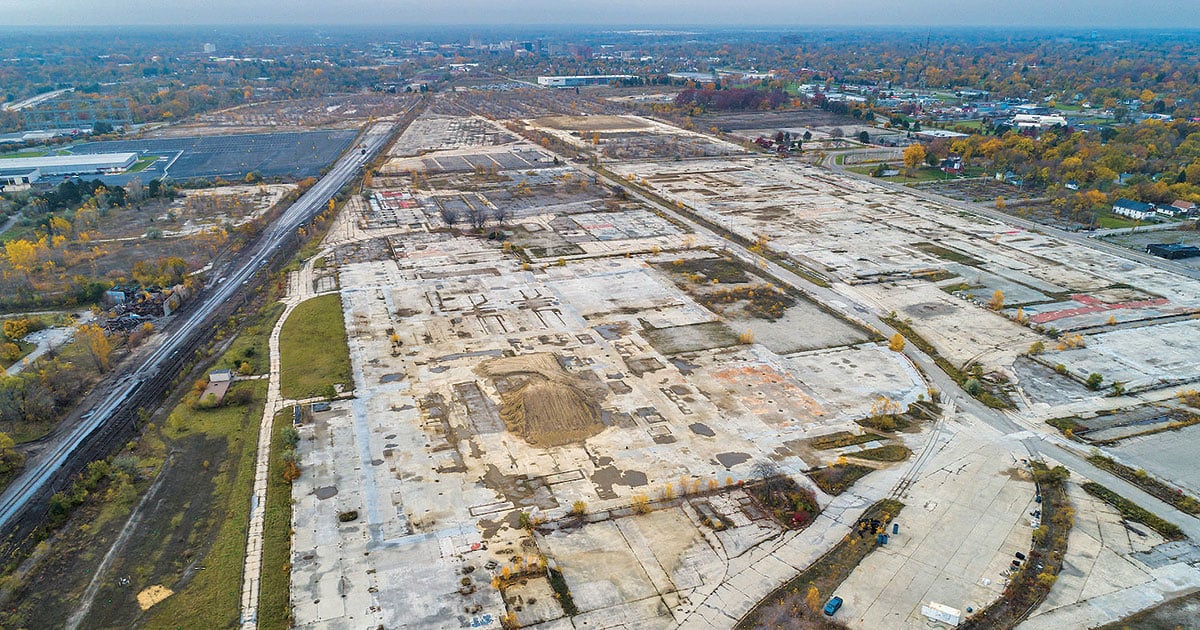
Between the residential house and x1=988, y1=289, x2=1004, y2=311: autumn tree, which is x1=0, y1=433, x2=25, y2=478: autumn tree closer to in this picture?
x1=988, y1=289, x2=1004, y2=311: autumn tree

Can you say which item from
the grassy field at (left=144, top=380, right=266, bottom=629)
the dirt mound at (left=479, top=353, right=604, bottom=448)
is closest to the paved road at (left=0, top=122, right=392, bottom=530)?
the grassy field at (left=144, top=380, right=266, bottom=629)

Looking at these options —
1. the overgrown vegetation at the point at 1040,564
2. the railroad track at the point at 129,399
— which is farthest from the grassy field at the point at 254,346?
the overgrown vegetation at the point at 1040,564

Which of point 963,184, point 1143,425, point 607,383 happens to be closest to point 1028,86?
point 963,184

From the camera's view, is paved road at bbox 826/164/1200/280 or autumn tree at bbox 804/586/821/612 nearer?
autumn tree at bbox 804/586/821/612

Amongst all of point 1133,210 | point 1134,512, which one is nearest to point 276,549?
point 1134,512

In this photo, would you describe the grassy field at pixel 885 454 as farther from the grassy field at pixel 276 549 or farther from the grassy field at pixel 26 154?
the grassy field at pixel 26 154

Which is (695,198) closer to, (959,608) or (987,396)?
(987,396)
